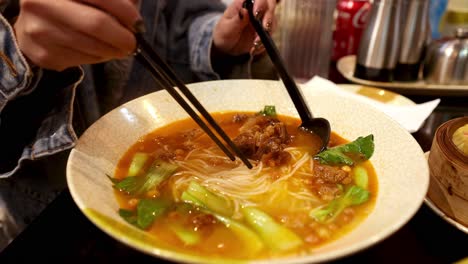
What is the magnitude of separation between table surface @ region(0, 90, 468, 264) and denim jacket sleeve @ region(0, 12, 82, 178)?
0.90 ft

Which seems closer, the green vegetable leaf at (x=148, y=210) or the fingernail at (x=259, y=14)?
the green vegetable leaf at (x=148, y=210)

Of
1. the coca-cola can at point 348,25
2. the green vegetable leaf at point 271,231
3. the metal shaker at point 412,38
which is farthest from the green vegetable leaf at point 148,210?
the coca-cola can at point 348,25

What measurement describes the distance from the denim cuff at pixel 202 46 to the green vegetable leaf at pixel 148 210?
1447 mm

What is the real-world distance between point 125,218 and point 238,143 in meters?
0.69

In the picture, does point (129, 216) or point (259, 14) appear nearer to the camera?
point (129, 216)

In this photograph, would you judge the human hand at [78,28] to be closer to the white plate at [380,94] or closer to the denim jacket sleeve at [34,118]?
the denim jacket sleeve at [34,118]

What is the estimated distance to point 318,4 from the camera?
3281 mm

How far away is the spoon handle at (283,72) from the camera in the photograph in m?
1.84

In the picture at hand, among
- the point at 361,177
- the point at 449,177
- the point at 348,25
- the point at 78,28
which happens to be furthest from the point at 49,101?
the point at 348,25

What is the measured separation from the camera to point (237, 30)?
7.83ft

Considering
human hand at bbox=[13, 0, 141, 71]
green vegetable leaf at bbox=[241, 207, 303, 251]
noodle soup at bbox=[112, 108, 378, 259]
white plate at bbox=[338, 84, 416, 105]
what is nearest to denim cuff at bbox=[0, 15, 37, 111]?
human hand at bbox=[13, 0, 141, 71]

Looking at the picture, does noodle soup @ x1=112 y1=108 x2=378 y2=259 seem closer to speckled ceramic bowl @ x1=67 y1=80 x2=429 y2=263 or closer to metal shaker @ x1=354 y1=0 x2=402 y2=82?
speckled ceramic bowl @ x1=67 y1=80 x2=429 y2=263

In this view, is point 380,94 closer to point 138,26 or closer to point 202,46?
point 202,46

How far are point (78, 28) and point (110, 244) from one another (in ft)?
2.52
